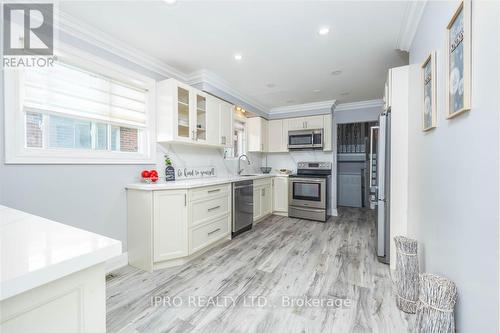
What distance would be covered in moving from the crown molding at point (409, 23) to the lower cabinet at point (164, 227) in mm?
2708

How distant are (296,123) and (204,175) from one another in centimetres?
253

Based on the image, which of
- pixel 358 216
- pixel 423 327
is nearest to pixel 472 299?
pixel 423 327

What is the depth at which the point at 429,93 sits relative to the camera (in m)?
1.59

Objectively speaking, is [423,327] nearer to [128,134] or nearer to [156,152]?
[156,152]

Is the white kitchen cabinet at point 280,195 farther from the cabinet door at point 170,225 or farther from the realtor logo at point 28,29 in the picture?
the realtor logo at point 28,29

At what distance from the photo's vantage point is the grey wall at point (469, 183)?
86 centimetres

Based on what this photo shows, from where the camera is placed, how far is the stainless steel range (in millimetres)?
4188

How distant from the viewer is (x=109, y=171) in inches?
90.8

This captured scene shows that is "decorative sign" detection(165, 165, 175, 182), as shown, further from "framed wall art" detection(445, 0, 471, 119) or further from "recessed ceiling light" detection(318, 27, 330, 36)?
"framed wall art" detection(445, 0, 471, 119)

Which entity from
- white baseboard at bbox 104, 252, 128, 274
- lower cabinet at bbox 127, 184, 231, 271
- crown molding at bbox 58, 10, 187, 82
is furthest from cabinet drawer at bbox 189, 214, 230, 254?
crown molding at bbox 58, 10, 187, 82

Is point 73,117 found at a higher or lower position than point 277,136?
lower

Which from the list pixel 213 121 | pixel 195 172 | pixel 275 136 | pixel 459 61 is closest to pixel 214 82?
pixel 213 121

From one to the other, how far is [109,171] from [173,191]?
70 centimetres

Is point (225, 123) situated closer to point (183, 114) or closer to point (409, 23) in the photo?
point (183, 114)
